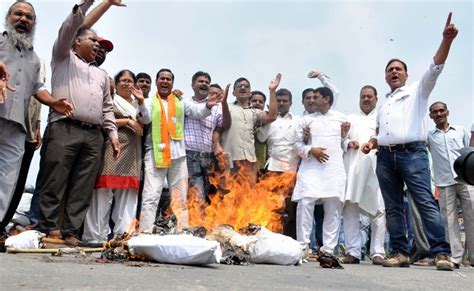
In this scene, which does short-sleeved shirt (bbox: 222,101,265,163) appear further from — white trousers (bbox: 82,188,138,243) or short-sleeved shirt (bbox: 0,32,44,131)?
short-sleeved shirt (bbox: 0,32,44,131)

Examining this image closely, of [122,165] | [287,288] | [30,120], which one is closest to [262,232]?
[122,165]

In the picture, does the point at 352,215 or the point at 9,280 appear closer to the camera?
the point at 9,280

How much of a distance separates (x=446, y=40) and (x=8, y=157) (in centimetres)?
445

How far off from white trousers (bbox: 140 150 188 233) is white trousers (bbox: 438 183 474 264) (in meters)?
3.49

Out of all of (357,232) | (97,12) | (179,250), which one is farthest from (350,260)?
(97,12)

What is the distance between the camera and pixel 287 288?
3361 mm

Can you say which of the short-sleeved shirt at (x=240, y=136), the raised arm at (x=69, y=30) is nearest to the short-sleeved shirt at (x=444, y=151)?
the short-sleeved shirt at (x=240, y=136)

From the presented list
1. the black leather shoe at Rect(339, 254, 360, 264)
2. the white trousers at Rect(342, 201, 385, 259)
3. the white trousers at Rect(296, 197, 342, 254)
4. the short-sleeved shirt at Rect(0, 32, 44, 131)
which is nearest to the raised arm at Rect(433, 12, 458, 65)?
the white trousers at Rect(296, 197, 342, 254)

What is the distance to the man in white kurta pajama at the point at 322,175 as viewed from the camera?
23.9 feet

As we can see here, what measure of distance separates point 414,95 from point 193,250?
347 centimetres

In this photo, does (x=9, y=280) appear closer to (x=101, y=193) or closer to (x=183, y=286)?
(x=183, y=286)

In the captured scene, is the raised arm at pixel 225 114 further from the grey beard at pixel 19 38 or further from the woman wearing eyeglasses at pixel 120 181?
the grey beard at pixel 19 38

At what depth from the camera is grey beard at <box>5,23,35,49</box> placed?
217 inches

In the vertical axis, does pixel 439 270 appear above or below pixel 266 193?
below
